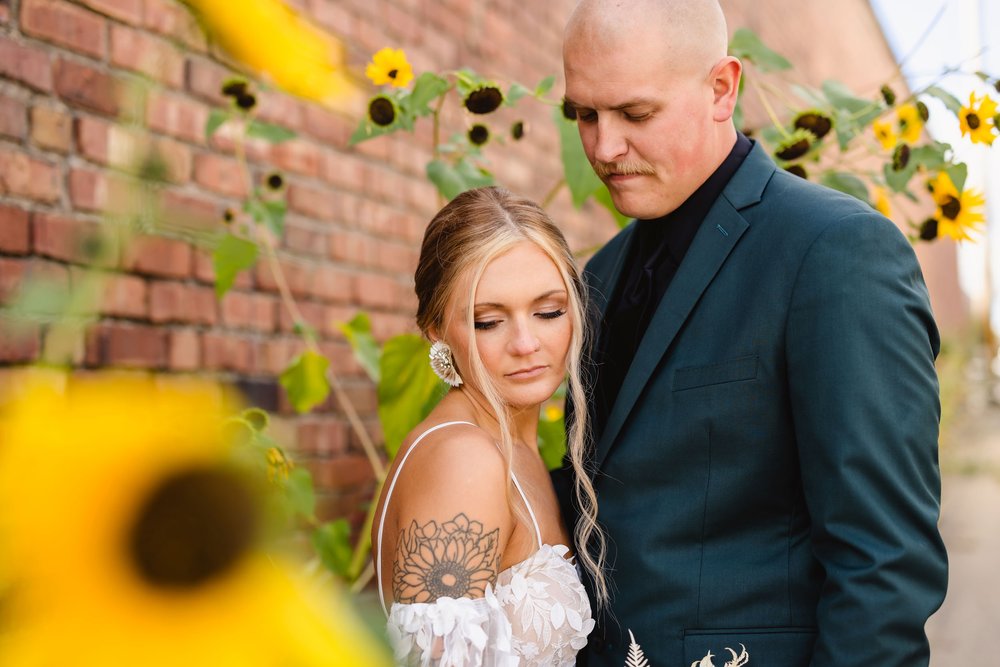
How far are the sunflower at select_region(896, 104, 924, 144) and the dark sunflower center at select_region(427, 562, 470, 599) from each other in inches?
54.0

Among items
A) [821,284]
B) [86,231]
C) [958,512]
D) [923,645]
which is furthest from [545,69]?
[958,512]

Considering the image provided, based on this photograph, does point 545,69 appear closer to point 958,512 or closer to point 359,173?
point 359,173

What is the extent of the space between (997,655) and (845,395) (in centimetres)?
340

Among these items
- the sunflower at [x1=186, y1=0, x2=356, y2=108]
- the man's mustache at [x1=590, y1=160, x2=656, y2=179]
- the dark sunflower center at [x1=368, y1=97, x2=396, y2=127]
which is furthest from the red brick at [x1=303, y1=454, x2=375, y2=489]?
the sunflower at [x1=186, y1=0, x2=356, y2=108]

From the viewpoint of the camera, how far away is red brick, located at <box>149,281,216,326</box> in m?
1.96

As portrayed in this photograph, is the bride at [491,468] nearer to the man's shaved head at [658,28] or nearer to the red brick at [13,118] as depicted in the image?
the man's shaved head at [658,28]

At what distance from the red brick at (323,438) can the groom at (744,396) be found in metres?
1.07

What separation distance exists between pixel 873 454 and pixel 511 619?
0.59 metres

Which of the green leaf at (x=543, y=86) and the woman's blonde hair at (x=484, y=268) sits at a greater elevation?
the green leaf at (x=543, y=86)

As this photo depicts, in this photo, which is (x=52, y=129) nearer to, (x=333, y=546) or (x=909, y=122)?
(x=333, y=546)

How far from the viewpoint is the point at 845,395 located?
3.97ft

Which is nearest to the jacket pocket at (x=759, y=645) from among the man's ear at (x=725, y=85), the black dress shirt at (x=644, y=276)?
the black dress shirt at (x=644, y=276)

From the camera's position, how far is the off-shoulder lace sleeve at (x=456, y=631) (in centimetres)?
126

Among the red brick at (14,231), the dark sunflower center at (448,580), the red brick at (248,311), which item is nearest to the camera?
the dark sunflower center at (448,580)
